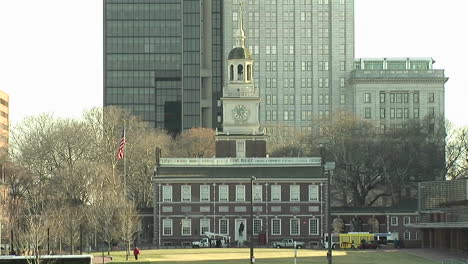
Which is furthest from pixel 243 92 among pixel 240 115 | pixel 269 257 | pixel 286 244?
pixel 269 257

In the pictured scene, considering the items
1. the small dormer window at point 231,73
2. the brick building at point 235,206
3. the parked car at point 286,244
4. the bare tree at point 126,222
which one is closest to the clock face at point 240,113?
the small dormer window at point 231,73

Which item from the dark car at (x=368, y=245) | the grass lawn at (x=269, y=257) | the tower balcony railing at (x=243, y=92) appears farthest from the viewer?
the tower balcony railing at (x=243, y=92)

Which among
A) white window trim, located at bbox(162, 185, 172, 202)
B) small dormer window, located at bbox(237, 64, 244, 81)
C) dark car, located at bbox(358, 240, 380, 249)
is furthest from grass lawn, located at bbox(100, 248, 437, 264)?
small dormer window, located at bbox(237, 64, 244, 81)

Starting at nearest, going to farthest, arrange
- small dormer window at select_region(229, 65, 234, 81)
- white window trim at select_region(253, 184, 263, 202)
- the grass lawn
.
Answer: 1. the grass lawn
2. white window trim at select_region(253, 184, 263, 202)
3. small dormer window at select_region(229, 65, 234, 81)

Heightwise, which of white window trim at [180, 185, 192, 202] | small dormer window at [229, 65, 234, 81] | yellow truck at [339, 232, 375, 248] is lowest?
yellow truck at [339, 232, 375, 248]

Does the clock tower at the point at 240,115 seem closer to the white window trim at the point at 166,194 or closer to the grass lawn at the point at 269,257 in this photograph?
the white window trim at the point at 166,194

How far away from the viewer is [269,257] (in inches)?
3750

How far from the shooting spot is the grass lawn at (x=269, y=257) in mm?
88750

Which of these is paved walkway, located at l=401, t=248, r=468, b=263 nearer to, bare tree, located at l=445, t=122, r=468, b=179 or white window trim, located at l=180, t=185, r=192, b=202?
white window trim, located at l=180, t=185, r=192, b=202

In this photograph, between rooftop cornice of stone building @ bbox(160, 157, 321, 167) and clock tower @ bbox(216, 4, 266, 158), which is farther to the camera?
clock tower @ bbox(216, 4, 266, 158)

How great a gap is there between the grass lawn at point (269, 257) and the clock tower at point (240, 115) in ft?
94.9

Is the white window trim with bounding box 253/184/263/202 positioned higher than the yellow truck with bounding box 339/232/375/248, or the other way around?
the white window trim with bounding box 253/184/263/202

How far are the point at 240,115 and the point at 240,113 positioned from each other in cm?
27

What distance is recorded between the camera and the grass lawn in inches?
3494
